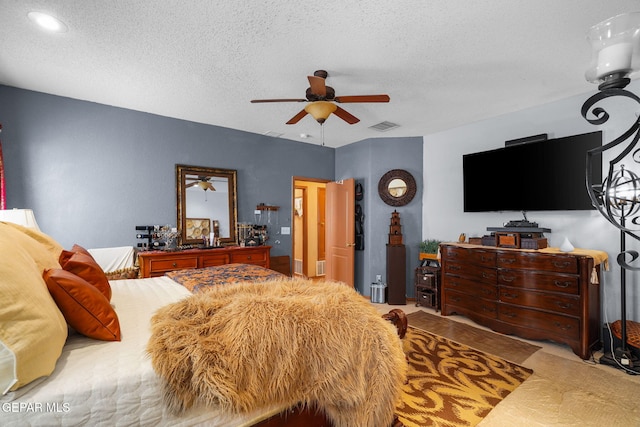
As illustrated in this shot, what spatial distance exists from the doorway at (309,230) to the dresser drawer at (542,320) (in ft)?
13.1

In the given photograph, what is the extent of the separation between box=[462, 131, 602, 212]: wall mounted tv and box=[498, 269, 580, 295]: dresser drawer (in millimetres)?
813

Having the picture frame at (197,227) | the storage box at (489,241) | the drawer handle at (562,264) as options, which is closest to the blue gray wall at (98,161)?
the picture frame at (197,227)

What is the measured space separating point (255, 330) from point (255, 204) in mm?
3610

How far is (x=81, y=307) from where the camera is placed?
123cm

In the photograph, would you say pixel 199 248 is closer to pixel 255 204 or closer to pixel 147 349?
pixel 255 204

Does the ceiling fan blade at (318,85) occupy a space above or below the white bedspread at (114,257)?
above

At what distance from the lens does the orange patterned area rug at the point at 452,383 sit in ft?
6.18

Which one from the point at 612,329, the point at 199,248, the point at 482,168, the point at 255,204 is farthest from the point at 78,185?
the point at 612,329

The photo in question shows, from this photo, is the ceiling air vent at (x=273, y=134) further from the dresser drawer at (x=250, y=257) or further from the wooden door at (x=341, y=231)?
the dresser drawer at (x=250, y=257)

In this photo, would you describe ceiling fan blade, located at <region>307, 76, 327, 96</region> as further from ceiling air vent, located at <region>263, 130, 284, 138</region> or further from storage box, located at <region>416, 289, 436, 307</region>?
storage box, located at <region>416, 289, 436, 307</region>

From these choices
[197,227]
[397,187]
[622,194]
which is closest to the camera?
[622,194]

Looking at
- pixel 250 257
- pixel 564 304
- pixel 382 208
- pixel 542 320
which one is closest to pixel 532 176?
pixel 564 304

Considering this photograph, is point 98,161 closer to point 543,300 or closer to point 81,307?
point 81,307

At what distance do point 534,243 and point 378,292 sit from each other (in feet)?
7.34
